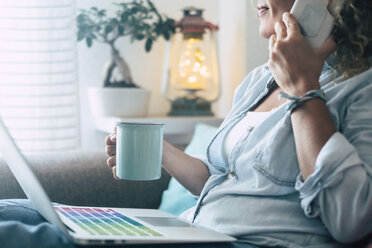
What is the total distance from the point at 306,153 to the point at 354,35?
0.26 meters

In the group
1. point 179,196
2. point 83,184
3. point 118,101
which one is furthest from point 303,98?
point 118,101

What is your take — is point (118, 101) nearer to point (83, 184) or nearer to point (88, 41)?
point (88, 41)

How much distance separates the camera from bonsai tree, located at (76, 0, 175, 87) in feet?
6.66

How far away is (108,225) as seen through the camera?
2.84 feet

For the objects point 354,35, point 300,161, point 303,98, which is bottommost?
point 300,161

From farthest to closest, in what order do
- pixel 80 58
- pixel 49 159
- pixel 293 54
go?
pixel 80 58 < pixel 49 159 < pixel 293 54

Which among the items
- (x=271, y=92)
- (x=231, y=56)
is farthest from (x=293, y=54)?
(x=231, y=56)

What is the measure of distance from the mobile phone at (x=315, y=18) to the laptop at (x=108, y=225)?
1.28ft

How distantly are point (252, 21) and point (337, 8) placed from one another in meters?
0.94

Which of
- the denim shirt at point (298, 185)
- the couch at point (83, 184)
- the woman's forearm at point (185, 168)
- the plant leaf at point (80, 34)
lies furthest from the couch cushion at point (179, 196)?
the plant leaf at point (80, 34)

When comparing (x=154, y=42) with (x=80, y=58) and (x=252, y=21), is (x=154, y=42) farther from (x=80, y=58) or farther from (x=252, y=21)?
(x=252, y=21)

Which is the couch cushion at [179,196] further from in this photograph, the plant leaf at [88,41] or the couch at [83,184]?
the plant leaf at [88,41]

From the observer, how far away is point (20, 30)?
2.04 m

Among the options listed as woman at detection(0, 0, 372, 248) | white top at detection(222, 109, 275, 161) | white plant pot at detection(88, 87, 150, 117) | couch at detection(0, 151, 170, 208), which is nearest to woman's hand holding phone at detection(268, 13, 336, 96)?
woman at detection(0, 0, 372, 248)
